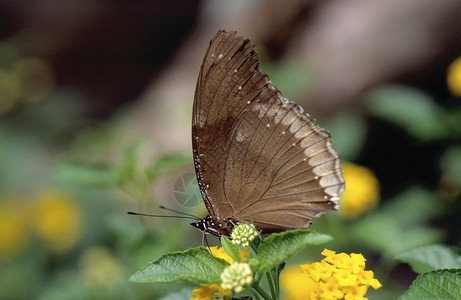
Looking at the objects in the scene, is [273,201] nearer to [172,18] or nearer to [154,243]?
[154,243]

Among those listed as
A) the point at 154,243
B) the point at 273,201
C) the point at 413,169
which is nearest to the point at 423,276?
the point at 273,201

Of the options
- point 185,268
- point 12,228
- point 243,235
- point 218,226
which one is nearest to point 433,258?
point 243,235

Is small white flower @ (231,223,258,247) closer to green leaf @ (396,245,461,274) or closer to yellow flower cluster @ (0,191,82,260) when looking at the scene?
green leaf @ (396,245,461,274)

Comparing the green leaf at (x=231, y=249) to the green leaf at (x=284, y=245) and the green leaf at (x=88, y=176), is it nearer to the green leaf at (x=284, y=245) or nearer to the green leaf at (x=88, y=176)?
the green leaf at (x=284, y=245)

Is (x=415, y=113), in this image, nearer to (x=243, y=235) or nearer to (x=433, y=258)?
(x=433, y=258)

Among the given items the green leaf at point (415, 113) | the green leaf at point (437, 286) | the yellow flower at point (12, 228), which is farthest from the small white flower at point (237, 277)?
the yellow flower at point (12, 228)

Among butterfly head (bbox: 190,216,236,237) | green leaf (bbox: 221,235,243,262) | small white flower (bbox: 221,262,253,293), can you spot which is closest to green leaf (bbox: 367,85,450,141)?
butterfly head (bbox: 190,216,236,237)
